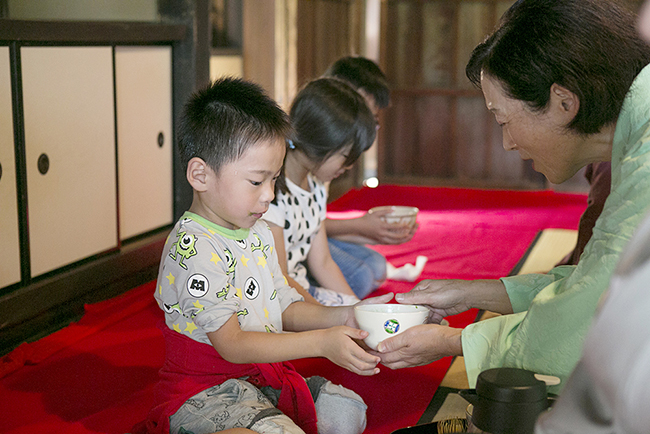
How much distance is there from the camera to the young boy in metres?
1.28

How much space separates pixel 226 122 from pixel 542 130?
23.9 inches

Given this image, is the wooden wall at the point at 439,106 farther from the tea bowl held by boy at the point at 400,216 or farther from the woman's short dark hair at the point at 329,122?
the woman's short dark hair at the point at 329,122

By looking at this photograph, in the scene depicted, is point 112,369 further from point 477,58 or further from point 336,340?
point 477,58

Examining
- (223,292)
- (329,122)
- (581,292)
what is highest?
(329,122)

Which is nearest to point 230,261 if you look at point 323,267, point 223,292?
point 223,292

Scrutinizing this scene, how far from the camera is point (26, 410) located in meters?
1.60

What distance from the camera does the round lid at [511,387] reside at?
904mm

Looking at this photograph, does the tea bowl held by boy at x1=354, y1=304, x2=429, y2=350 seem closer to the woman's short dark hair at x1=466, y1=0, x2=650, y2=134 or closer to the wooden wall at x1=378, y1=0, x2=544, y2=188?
the woman's short dark hair at x1=466, y1=0, x2=650, y2=134

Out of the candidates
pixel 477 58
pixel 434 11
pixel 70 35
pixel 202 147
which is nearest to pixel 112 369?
pixel 202 147

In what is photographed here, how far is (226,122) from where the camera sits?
1359 millimetres

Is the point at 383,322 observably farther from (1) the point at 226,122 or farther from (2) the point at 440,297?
(1) the point at 226,122

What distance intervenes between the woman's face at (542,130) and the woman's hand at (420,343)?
370 mm

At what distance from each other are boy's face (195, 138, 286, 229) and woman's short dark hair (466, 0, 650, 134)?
0.48 meters

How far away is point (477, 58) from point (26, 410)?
128 cm
